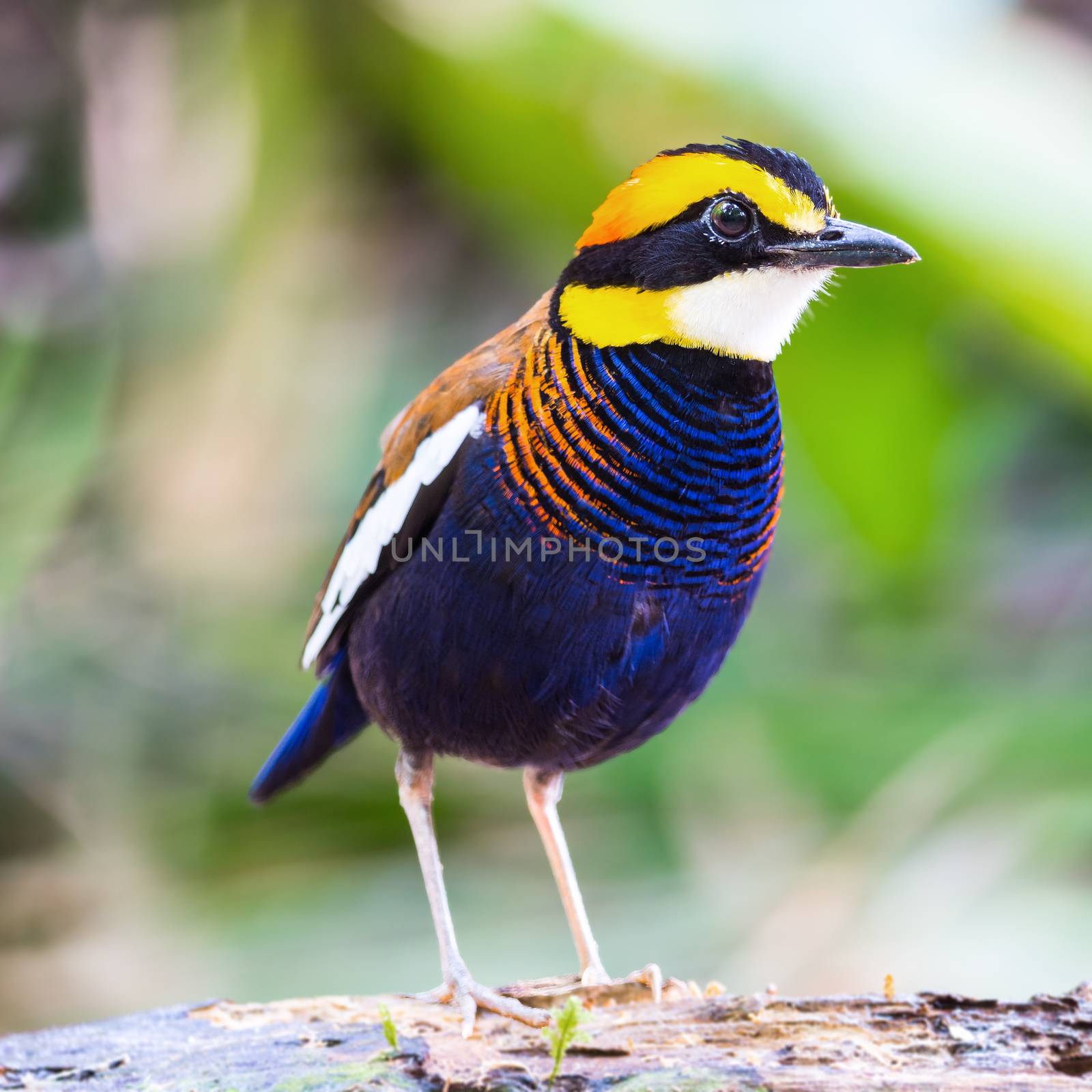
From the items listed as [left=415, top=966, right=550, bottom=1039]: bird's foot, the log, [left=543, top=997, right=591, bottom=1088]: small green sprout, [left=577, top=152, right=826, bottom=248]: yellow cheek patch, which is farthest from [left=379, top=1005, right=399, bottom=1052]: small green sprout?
[left=577, top=152, right=826, bottom=248]: yellow cheek patch

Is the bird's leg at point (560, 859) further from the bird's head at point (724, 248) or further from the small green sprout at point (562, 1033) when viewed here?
the bird's head at point (724, 248)

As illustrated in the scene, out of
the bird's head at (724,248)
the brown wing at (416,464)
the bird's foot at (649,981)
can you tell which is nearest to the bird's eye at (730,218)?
the bird's head at (724,248)

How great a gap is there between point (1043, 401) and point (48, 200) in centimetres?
399

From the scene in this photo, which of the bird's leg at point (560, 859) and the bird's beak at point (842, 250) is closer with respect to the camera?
the bird's beak at point (842, 250)

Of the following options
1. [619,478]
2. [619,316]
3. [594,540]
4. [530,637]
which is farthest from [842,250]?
[530,637]

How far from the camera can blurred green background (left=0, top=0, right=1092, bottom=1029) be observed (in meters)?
4.32

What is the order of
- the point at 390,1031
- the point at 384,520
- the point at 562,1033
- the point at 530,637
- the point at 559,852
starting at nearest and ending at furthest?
the point at 562,1033, the point at 390,1031, the point at 530,637, the point at 384,520, the point at 559,852

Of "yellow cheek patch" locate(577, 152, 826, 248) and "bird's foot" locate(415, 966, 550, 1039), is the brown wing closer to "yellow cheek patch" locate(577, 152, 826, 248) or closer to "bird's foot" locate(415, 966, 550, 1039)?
"yellow cheek patch" locate(577, 152, 826, 248)

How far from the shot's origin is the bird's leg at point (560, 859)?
317 cm

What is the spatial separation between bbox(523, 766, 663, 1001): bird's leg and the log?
1.16 feet

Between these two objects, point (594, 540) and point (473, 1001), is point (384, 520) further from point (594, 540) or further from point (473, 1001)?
point (473, 1001)

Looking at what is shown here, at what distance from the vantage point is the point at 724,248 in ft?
8.37

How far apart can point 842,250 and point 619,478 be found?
1.93 feet

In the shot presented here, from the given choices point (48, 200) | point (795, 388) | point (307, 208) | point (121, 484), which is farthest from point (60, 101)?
point (795, 388)
